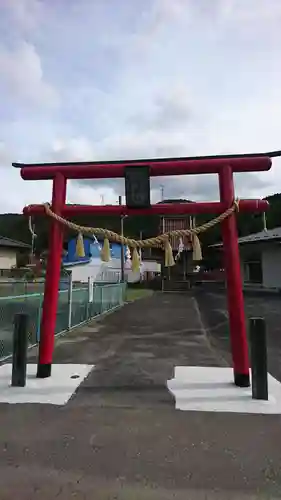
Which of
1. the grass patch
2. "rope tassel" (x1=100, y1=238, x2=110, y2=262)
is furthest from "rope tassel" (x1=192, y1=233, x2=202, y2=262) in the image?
the grass patch

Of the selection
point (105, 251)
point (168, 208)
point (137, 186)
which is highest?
point (137, 186)

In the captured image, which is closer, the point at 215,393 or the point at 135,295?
the point at 215,393

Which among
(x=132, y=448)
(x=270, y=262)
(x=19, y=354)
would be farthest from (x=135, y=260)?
(x=270, y=262)

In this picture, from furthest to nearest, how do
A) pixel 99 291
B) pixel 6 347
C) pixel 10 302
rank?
pixel 99 291 < pixel 10 302 < pixel 6 347

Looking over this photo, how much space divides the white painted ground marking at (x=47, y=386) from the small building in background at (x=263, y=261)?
2065 cm

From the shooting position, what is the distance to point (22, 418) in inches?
154

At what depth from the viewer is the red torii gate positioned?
507 cm

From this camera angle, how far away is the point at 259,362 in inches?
175

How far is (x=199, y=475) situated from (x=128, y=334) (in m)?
7.08

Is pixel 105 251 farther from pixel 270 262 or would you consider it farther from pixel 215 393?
pixel 270 262

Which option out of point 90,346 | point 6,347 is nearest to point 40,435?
point 6,347

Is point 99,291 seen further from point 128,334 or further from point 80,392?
point 80,392

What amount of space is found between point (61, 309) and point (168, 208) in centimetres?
538

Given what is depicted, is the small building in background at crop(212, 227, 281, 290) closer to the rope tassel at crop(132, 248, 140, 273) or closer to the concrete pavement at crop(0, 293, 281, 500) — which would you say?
the rope tassel at crop(132, 248, 140, 273)
